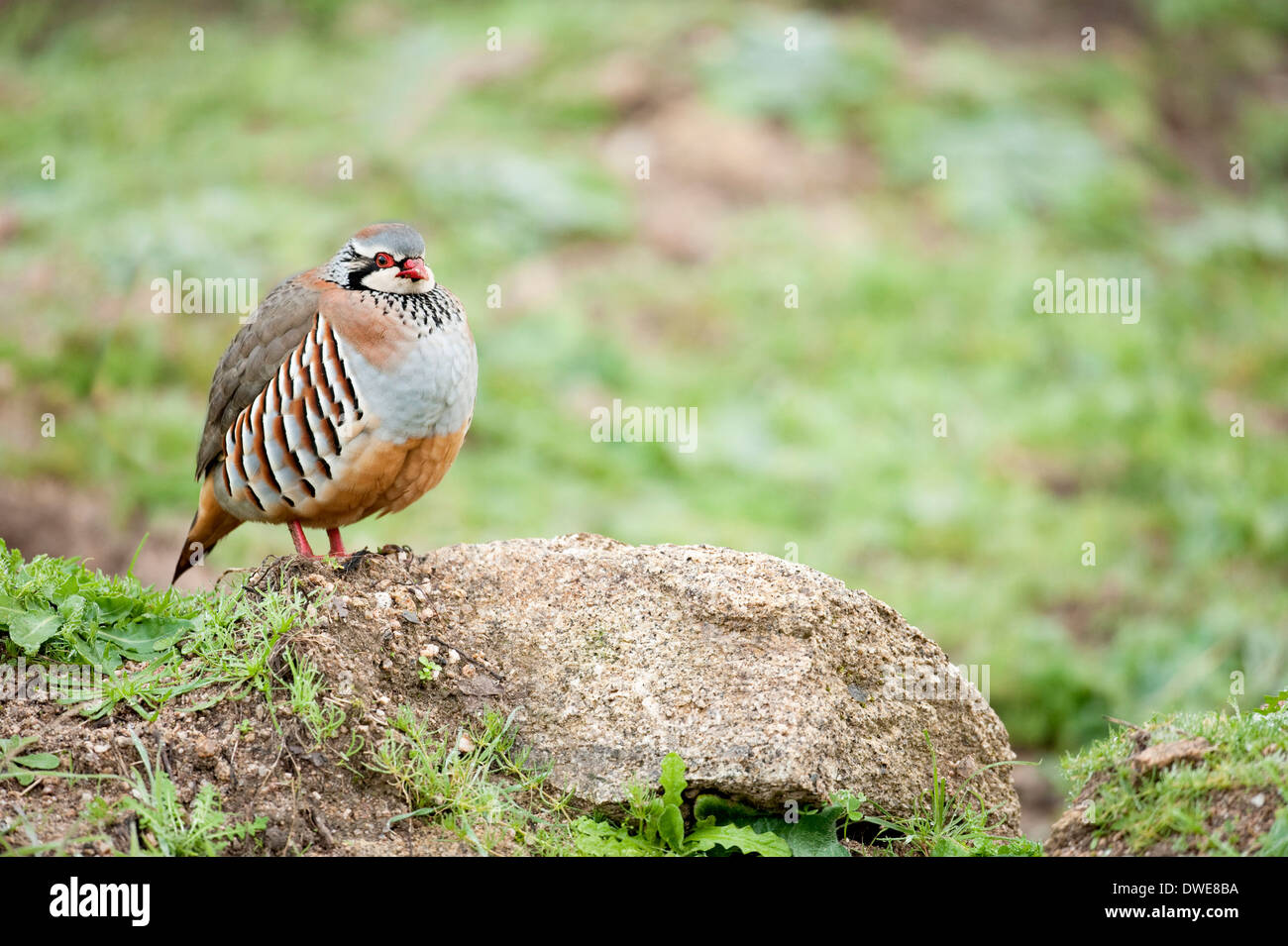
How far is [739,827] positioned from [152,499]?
5.58 metres

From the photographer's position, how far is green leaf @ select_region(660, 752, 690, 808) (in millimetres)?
3381

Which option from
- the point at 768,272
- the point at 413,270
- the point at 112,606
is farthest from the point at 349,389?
the point at 768,272

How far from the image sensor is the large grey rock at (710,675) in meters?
3.51

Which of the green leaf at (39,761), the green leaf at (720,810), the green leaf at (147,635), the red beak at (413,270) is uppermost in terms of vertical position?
the red beak at (413,270)

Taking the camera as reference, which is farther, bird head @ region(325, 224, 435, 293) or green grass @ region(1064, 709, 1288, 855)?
bird head @ region(325, 224, 435, 293)

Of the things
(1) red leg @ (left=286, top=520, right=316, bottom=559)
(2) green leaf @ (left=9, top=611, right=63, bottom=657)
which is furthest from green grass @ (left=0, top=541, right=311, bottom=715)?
(1) red leg @ (left=286, top=520, right=316, bottom=559)

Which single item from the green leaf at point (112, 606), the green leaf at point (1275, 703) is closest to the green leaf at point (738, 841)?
the green leaf at point (1275, 703)

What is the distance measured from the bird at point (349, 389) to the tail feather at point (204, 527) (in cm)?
27

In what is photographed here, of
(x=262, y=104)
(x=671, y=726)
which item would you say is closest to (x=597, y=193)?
(x=262, y=104)

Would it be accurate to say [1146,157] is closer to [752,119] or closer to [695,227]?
[752,119]

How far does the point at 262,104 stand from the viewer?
1201 centimetres

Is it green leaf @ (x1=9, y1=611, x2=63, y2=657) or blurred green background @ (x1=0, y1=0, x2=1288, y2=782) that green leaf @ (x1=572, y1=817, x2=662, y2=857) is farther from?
blurred green background @ (x1=0, y1=0, x2=1288, y2=782)

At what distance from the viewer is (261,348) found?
Result: 4.47 metres

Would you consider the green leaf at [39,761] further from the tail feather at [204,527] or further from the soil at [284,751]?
the tail feather at [204,527]
